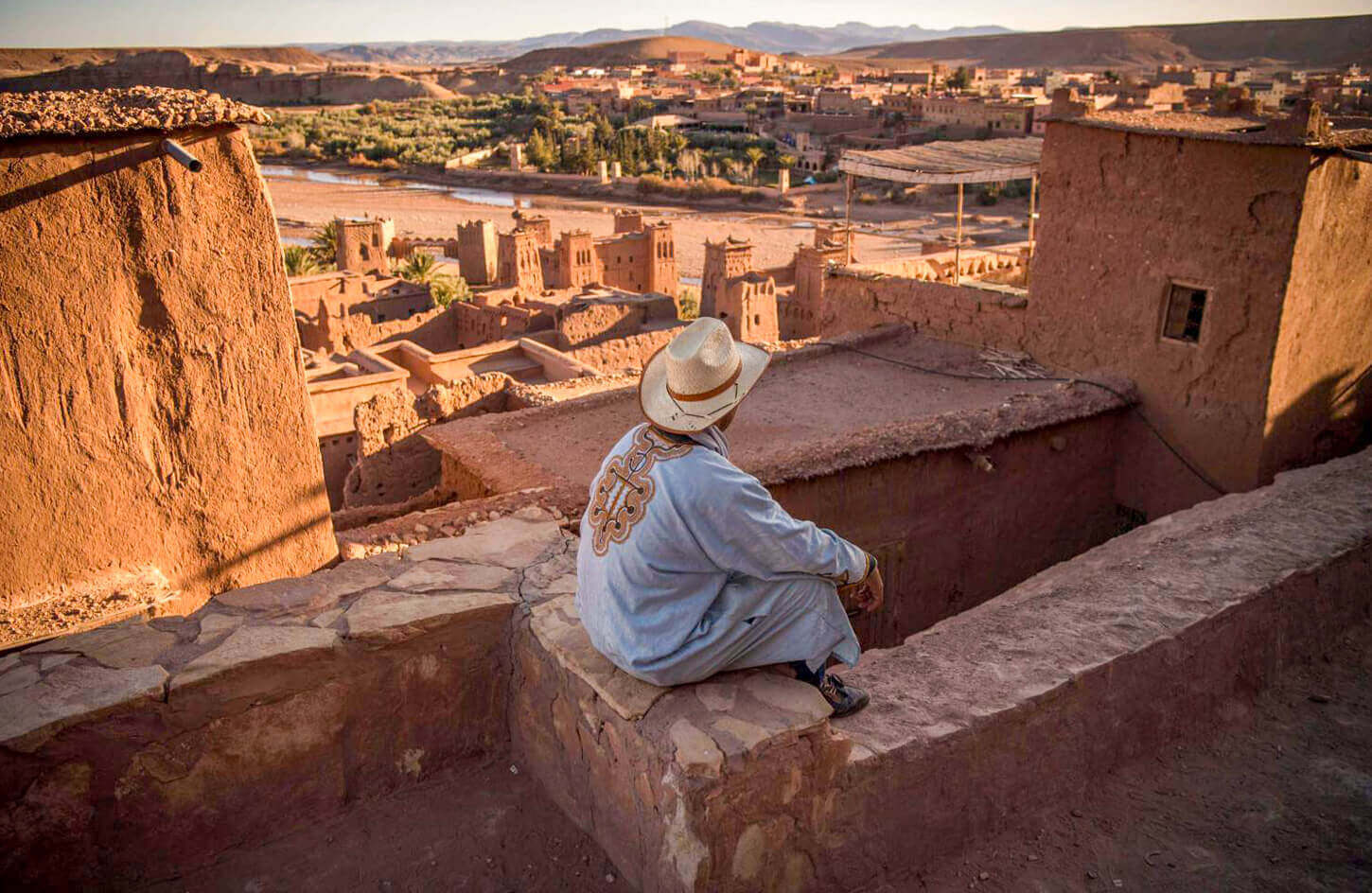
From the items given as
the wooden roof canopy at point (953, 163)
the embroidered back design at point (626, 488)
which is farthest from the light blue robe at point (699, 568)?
the wooden roof canopy at point (953, 163)

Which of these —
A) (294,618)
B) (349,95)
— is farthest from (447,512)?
(349,95)

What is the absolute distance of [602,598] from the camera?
2715 mm

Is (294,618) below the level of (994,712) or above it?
above

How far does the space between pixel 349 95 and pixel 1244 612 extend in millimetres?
107560

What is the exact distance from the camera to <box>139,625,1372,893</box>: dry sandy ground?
2945 millimetres

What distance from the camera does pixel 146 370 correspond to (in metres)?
4.11

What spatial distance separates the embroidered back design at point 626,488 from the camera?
103 inches

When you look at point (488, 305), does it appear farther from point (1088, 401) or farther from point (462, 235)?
point (1088, 401)

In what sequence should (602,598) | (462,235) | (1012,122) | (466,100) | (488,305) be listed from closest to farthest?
(602,598)
(488,305)
(462,235)
(1012,122)
(466,100)

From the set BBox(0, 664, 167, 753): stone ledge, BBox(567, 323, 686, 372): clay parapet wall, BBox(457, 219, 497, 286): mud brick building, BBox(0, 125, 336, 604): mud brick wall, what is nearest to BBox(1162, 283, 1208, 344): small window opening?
BBox(0, 125, 336, 604): mud brick wall

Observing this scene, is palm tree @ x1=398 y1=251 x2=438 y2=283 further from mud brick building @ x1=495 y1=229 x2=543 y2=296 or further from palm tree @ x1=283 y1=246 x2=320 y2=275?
mud brick building @ x1=495 y1=229 x2=543 y2=296

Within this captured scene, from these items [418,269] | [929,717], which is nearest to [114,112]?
[929,717]

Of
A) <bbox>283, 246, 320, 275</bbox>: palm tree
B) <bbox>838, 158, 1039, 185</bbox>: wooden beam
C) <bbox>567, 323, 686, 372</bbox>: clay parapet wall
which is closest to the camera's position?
<bbox>838, 158, 1039, 185</bbox>: wooden beam

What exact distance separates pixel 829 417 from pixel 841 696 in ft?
19.1
